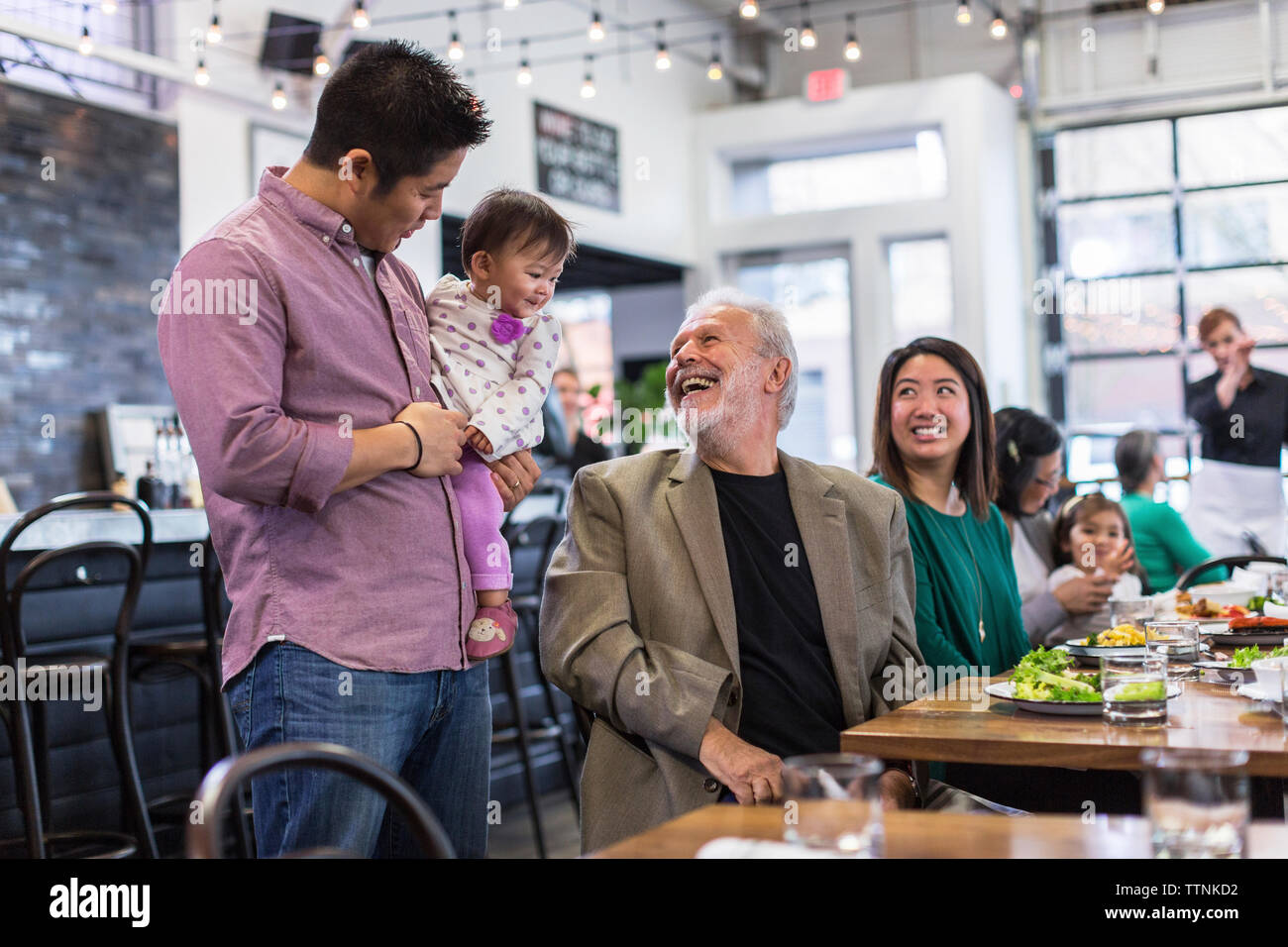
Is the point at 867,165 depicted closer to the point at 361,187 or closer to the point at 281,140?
the point at 281,140

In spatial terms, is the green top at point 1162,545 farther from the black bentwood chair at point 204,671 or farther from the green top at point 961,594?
the black bentwood chair at point 204,671

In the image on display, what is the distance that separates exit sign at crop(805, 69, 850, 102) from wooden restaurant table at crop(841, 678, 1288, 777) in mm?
7929

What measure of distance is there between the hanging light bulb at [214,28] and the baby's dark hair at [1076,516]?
4.06 metres

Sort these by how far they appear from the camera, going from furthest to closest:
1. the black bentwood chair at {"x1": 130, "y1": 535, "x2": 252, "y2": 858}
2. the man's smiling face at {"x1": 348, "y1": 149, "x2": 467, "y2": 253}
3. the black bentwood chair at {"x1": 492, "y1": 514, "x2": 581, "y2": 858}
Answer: the black bentwood chair at {"x1": 492, "y1": 514, "x2": 581, "y2": 858} → the black bentwood chair at {"x1": 130, "y1": 535, "x2": 252, "y2": 858} → the man's smiling face at {"x1": 348, "y1": 149, "x2": 467, "y2": 253}

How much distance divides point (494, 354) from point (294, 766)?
995mm

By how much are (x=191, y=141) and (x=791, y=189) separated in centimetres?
512

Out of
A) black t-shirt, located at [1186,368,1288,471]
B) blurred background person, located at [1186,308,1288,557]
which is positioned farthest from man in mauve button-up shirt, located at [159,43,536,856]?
black t-shirt, located at [1186,368,1288,471]

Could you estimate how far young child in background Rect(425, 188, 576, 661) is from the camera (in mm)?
1911

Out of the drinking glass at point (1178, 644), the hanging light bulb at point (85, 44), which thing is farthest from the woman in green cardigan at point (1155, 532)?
the hanging light bulb at point (85, 44)

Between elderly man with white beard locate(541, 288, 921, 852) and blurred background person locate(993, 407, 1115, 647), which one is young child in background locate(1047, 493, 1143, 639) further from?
elderly man with white beard locate(541, 288, 921, 852)

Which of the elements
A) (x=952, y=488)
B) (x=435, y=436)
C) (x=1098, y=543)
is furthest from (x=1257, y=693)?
(x=1098, y=543)

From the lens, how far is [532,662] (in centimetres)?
503

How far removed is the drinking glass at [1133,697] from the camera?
180 centimetres
